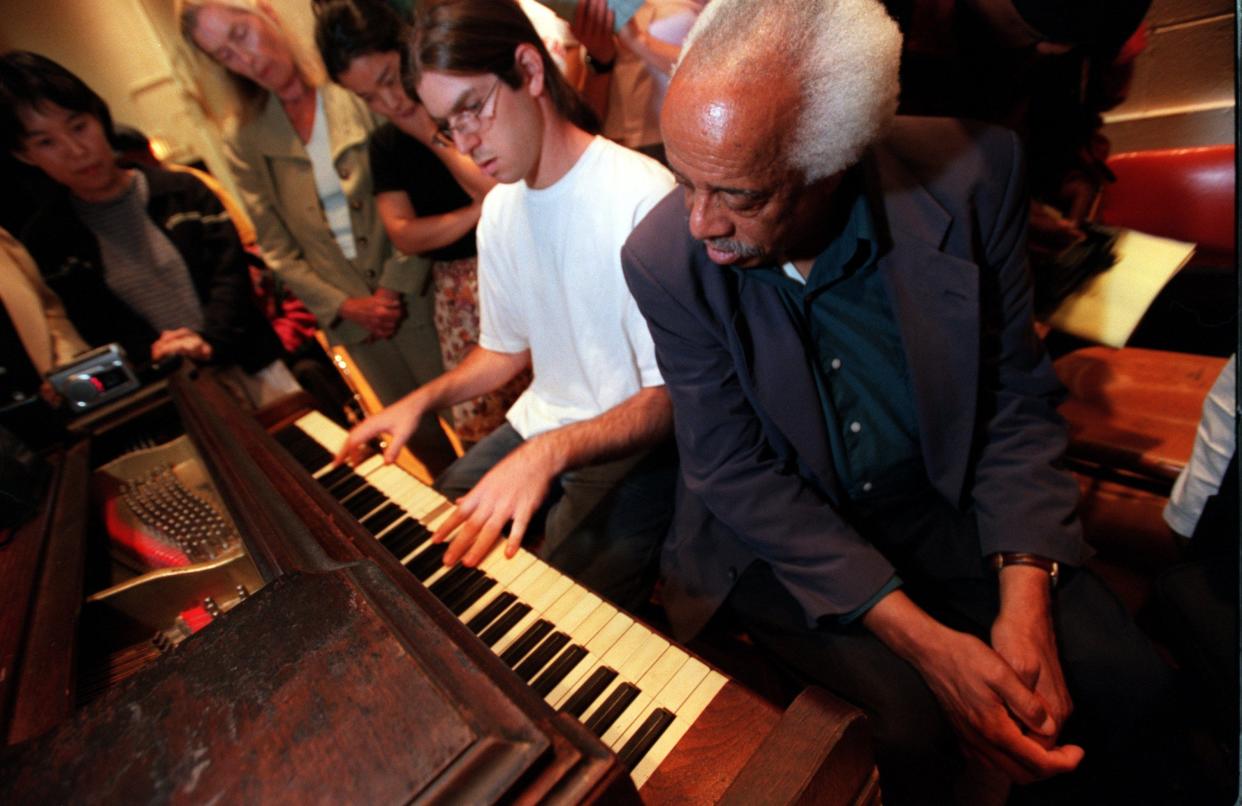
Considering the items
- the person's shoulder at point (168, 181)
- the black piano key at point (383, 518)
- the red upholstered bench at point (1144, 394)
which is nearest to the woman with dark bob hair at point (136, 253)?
the person's shoulder at point (168, 181)

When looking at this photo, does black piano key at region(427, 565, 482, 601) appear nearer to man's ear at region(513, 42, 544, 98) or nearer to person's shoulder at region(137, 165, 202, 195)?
man's ear at region(513, 42, 544, 98)

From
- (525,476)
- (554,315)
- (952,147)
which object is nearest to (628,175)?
(554,315)

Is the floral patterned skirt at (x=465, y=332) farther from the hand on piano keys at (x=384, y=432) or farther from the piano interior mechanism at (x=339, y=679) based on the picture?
the piano interior mechanism at (x=339, y=679)

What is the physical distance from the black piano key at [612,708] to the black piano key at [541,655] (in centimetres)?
15

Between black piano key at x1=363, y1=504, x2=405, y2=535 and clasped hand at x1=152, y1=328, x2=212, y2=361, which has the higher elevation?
clasped hand at x1=152, y1=328, x2=212, y2=361

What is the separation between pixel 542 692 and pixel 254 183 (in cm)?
282

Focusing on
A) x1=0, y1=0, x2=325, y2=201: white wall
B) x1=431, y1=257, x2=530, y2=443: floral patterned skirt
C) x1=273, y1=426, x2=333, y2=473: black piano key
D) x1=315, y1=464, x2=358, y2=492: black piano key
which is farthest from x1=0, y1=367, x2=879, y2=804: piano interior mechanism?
x1=0, y1=0, x2=325, y2=201: white wall

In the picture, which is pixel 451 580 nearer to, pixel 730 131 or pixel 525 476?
pixel 525 476

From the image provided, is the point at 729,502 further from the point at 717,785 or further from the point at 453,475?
the point at 453,475

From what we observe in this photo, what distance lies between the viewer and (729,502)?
1.35 m

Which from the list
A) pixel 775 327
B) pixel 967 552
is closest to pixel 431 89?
pixel 775 327

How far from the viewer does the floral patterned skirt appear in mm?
2502

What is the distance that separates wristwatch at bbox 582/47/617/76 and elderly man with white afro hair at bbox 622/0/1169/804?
42.0 inches

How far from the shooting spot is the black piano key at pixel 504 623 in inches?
43.4
